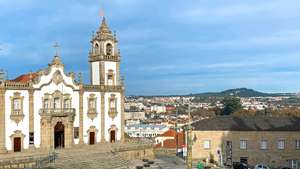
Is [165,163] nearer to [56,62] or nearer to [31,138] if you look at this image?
[31,138]

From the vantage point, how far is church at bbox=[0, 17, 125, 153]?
4556 centimetres

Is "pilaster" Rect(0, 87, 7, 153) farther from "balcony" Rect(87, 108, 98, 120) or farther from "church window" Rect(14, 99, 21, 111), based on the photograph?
"balcony" Rect(87, 108, 98, 120)

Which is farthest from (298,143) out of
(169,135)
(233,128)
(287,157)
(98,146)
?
(169,135)

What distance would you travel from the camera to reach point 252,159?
5297cm

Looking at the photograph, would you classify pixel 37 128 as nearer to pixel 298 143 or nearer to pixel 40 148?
pixel 40 148

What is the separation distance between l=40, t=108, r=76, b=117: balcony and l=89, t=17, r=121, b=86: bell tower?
578 cm

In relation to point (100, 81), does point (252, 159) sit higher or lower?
lower

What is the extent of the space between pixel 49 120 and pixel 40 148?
8.95ft

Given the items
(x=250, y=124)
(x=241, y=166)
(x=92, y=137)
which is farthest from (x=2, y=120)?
(x=250, y=124)

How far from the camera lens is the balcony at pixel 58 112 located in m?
47.6

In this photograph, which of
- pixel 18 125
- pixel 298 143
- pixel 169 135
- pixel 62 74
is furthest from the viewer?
pixel 169 135

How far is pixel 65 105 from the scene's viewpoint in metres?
49.7

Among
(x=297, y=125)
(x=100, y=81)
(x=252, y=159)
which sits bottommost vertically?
(x=252, y=159)

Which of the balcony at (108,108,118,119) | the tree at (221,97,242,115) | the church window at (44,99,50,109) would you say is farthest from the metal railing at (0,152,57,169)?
the tree at (221,97,242,115)
